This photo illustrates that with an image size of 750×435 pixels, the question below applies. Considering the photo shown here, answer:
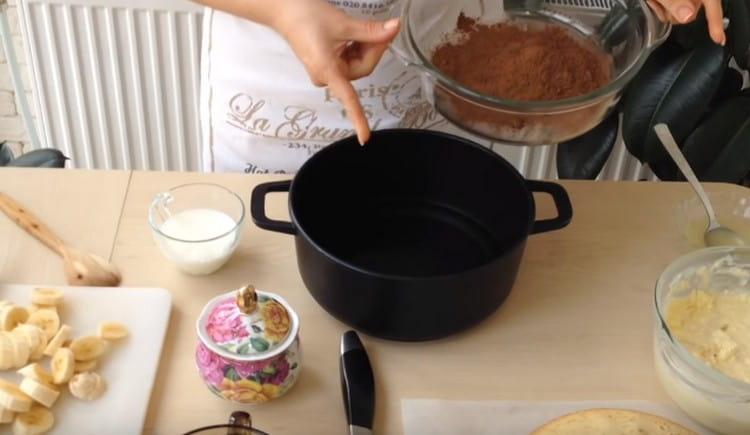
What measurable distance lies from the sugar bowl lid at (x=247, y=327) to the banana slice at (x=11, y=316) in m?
0.20

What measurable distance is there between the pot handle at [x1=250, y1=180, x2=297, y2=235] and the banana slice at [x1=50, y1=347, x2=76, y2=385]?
0.73 ft

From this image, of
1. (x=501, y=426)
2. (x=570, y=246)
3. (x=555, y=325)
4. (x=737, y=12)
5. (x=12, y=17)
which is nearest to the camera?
(x=501, y=426)

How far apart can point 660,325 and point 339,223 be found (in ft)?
1.22

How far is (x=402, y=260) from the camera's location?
95cm

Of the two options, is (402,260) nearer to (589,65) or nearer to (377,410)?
(377,410)

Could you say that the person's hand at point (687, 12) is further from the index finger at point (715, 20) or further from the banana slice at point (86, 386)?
the banana slice at point (86, 386)

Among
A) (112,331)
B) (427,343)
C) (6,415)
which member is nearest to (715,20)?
(427,343)

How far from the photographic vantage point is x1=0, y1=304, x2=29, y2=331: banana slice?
839 mm

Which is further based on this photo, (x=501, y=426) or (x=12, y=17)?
(x=12, y=17)

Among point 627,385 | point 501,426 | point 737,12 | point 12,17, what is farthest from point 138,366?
point 12,17

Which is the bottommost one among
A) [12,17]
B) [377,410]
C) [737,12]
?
[12,17]

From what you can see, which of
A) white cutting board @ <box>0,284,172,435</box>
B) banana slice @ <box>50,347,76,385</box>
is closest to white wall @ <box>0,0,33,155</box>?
white cutting board @ <box>0,284,172,435</box>

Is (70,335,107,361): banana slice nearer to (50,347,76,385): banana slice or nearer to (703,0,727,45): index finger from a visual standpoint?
(50,347,76,385): banana slice

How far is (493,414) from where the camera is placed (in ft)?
2.72
